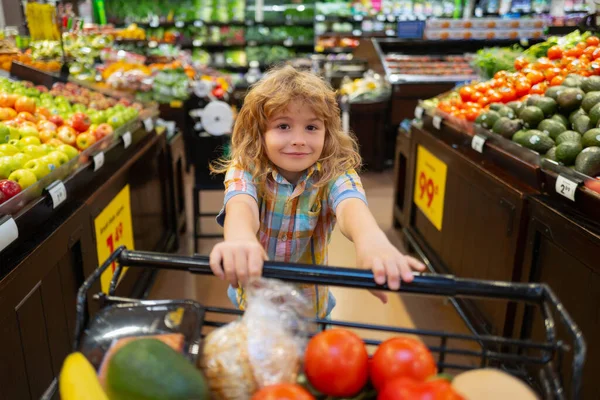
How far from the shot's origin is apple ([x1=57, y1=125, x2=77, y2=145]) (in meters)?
2.49

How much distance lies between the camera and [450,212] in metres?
2.90

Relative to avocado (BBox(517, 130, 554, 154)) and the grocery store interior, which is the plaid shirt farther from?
avocado (BBox(517, 130, 554, 154))

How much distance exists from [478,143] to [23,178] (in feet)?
6.94

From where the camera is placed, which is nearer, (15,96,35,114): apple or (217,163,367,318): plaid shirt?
(217,163,367,318): plaid shirt

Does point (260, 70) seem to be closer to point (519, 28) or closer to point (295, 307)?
point (519, 28)

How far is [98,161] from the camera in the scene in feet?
7.80

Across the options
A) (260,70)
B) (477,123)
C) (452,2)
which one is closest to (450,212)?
(477,123)

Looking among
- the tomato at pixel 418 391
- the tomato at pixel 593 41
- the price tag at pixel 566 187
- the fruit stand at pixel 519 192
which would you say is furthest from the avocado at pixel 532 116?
the tomato at pixel 418 391

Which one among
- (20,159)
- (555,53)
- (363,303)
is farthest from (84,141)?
(555,53)

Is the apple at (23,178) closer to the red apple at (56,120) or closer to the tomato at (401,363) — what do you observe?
the red apple at (56,120)

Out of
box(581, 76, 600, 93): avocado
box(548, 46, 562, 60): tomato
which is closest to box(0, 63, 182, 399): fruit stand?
box(581, 76, 600, 93): avocado

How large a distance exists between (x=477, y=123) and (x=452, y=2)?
24.7 feet

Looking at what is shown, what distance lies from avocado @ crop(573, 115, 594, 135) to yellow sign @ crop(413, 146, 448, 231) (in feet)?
2.74

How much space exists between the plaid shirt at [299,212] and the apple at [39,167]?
3.26 feet
